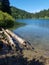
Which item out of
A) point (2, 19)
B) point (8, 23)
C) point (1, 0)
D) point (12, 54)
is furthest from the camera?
point (1, 0)

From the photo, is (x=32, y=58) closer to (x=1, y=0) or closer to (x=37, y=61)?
(x=37, y=61)

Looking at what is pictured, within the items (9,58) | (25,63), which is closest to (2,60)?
(9,58)

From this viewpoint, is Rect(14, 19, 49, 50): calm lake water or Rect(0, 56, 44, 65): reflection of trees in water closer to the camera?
Rect(0, 56, 44, 65): reflection of trees in water

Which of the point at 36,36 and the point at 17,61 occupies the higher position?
the point at 17,61

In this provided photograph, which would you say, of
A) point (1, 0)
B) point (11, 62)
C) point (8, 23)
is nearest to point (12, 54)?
point (11, 62)

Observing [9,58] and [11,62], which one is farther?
[9,58]

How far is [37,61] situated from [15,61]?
138 centimetres

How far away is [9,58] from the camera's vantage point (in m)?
12.2

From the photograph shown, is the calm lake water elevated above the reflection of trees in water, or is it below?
below

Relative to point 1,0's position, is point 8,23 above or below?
below

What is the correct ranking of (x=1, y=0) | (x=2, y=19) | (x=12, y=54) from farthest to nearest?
(x=1, y=0) < (x=2, y=19) < (x=12, y=54)

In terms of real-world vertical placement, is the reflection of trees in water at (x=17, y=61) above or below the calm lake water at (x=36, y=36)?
above

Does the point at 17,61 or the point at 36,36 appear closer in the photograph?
the point at 17,61

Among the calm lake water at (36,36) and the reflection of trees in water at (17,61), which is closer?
the reflection of trees in water at (17,61)
